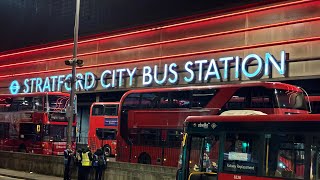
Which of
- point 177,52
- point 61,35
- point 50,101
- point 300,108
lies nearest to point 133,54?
point 177,52

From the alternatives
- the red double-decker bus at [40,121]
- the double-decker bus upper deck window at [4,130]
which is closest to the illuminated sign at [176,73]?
the red double-decker bus at [40,121]

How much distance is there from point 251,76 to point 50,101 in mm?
12355

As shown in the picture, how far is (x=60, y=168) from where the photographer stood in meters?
20.6

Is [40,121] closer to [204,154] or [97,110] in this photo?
[97,110]

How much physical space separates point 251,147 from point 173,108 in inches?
433

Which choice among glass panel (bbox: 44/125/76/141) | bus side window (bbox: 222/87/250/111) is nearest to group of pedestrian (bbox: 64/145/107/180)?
bus side window (bbox: 222/87/250/111)

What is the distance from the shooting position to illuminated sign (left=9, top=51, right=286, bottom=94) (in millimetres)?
25938

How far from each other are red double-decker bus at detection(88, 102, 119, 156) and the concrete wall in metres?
6.46

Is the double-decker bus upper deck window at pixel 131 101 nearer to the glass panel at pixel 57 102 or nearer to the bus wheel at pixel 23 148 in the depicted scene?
the glass panel at pixel 57 102

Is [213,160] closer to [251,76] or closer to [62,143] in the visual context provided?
[251,76]

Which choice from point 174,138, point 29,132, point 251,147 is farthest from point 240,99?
point 29,132

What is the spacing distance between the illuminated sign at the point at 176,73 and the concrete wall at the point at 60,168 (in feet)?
14.6

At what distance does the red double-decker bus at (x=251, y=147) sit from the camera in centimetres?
835

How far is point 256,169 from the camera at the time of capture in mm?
9016
